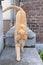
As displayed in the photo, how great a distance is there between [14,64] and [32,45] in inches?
49.5

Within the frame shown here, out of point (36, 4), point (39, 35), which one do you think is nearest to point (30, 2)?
point (36, 4)

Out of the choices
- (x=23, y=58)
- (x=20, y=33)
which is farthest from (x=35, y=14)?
(x=20, y=33)

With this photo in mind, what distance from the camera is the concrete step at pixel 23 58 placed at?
3.32 metres

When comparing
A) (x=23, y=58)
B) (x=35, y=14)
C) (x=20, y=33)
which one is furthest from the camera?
(x=35, y=14)

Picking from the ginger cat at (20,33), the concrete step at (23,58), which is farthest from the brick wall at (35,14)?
the ginger cat at (20,33)

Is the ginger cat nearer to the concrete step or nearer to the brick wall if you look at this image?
the concrete step

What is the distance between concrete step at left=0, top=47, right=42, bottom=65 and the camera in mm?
3318

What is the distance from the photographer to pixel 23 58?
356 centimetres

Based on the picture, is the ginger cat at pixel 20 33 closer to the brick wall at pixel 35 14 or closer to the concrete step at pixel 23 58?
the concrete step at pixel 23 58

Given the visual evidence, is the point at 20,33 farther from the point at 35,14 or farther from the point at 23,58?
the point at 35,14

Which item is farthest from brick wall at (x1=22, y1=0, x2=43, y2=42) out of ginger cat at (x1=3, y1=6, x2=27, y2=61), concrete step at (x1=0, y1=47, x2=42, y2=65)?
ginger cat at (x1=3, y1=6, x2=27, y2=61)

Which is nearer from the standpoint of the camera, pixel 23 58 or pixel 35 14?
pixel 23 58

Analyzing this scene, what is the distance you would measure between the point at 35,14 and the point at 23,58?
221cm

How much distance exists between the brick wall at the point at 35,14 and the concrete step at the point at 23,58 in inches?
57.0
